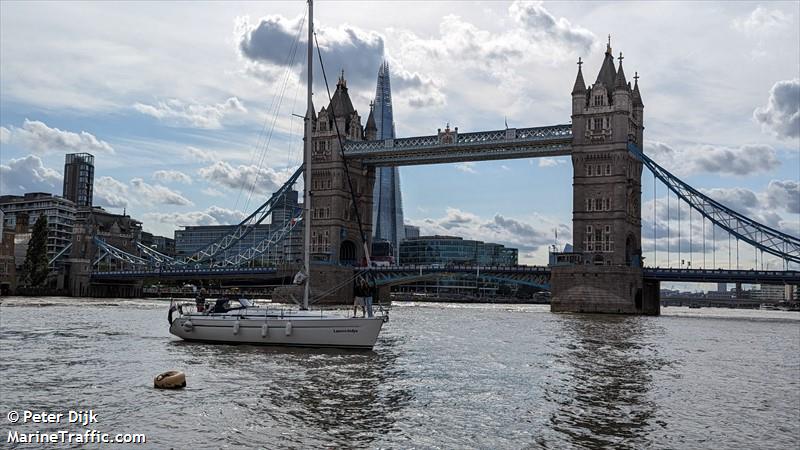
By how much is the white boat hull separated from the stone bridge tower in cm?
7651

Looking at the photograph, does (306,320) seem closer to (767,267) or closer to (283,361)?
(283,361)

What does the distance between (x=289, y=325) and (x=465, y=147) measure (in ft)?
239

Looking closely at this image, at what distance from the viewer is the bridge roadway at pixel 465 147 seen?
103m

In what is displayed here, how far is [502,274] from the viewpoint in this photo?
346 ft

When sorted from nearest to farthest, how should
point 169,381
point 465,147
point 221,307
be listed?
point 169,381, point 221,307, point 465,147

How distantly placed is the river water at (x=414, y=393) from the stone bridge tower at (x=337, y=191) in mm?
74882

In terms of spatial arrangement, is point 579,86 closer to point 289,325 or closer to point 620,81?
point 620,81

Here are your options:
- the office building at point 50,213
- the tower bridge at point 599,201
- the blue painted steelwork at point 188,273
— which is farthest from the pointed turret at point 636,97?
the office building at point 50,213

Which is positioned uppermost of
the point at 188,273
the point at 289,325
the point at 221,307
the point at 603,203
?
the point at 603,203

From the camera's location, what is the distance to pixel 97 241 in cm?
15312

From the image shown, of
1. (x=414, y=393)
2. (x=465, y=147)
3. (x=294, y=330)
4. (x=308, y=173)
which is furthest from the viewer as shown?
(x=465, y=147)

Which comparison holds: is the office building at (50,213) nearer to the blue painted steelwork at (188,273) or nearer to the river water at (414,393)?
the blue painted steelwork at (188,273)

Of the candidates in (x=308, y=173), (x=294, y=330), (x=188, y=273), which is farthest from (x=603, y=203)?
(x=188, y=273)

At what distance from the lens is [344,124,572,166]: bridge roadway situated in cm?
10325
